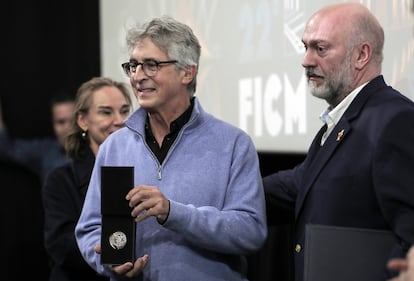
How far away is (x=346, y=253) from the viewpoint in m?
2.28

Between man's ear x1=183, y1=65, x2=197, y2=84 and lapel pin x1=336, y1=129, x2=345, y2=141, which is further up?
man's ear x1=183, y1=65, x2=197, y2=84

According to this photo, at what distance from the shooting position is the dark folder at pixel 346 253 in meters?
2.25

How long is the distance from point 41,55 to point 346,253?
13.9ft

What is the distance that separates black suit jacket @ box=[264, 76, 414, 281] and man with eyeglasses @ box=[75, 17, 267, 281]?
0.18 metres

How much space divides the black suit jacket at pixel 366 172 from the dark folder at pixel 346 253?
0.06 meters

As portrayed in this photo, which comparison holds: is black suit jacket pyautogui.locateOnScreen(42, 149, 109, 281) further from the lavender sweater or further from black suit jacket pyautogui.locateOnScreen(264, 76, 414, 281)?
black suit jacket pyautogui.locateOnScreen(264, 76, 414, 281)

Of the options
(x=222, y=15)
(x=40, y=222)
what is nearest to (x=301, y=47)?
(x=222, y=15)

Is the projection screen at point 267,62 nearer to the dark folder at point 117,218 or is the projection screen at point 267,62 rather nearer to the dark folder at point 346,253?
the dark folder at point 346,253

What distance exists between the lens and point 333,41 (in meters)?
2.49

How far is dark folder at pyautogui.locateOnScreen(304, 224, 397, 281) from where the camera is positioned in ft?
7.38

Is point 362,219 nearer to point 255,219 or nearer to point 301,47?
point 255,219

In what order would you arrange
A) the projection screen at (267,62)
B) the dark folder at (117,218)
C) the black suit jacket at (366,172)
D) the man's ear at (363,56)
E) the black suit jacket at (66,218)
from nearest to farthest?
the black suit jacket at (366,172), the dark folder at (117,218), the man's ear at (363,56), the projection screen at (267,62), the black suit jacket at (66,218)

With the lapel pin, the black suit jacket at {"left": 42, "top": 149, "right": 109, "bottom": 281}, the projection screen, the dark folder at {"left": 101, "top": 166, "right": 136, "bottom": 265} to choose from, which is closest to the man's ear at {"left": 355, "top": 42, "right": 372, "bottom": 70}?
the lapel pin

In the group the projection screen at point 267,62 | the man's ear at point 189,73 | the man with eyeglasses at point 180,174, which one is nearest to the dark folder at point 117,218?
the man with eyeglasses at point 180,174
